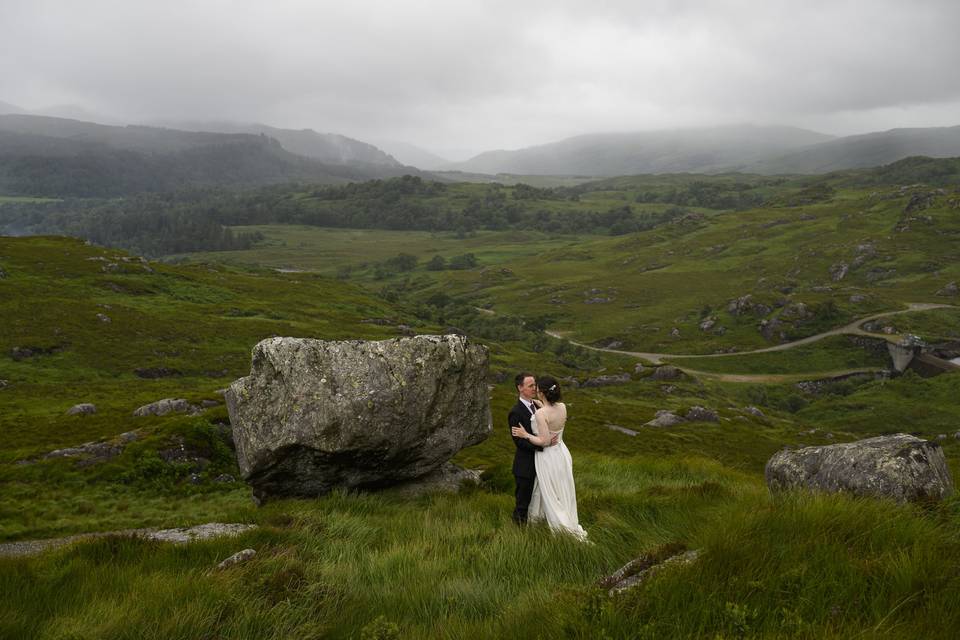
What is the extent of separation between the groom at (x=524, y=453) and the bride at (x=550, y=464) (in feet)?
0.71

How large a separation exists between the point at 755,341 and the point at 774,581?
170 metres

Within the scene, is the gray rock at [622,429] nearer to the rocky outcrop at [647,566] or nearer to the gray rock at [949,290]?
the rocky outcrop at [647,566]

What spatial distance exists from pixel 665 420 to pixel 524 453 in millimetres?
74424

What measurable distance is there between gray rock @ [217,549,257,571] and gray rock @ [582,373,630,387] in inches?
4270

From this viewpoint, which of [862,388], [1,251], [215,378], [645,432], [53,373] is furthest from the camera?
[862,388]

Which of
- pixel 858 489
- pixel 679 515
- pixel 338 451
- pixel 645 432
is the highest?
pixel 679 515

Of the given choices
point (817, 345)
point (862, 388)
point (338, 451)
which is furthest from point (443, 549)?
point (817, 345)

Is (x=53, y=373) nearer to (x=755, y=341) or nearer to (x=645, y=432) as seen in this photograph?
(x=645, y=432)

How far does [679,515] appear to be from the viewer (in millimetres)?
9062

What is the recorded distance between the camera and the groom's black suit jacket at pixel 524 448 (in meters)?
12.4

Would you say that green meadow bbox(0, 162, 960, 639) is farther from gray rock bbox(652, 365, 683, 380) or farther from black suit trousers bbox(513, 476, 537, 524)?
gray rock bbox(652, 365, 683, 380)

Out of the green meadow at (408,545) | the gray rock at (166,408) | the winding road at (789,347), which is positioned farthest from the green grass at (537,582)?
the winding road at (789,347)

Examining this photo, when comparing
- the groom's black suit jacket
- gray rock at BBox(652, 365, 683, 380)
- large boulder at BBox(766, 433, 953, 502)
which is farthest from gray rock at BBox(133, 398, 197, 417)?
A: gray rock at BBox(652, 365, 683, 380)

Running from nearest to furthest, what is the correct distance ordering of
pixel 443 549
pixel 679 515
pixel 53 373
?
pixel 679 515 → pixel 443 549 → pixel 53 373
